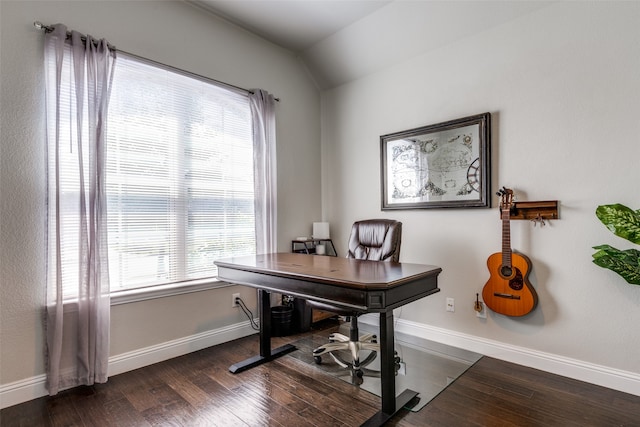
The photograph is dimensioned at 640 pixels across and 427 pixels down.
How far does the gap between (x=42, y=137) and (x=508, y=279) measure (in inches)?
131

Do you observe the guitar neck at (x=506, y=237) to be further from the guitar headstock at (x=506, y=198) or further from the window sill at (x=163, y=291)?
the window sill at (x=163, y=291)

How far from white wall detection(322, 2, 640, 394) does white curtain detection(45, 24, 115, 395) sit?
2526mm

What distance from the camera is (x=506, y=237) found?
7.97 ft

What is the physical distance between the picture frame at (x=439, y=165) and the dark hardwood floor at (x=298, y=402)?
1340 millimetres

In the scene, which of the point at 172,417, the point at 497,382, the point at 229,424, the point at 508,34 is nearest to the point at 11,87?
the point at 172,417

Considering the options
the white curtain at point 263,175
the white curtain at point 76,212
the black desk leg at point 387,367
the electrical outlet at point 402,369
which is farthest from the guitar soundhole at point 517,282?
the white curtain at point 76,212

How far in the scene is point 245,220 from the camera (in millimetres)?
3225

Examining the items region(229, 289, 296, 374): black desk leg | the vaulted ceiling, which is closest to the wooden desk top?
region(229, 289, 296, 374): black desk leg

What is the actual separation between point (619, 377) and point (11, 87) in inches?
165

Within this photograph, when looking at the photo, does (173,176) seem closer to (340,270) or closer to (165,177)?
(165,177)

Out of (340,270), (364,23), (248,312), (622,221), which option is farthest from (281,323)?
(364,23)

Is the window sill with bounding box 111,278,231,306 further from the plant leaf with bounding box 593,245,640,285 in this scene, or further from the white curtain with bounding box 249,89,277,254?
the plant leaf with bounding box 593,245,640,285

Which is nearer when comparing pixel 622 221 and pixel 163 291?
pixel 622 221

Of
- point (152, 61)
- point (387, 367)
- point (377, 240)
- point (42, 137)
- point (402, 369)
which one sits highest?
point (152, 61)
